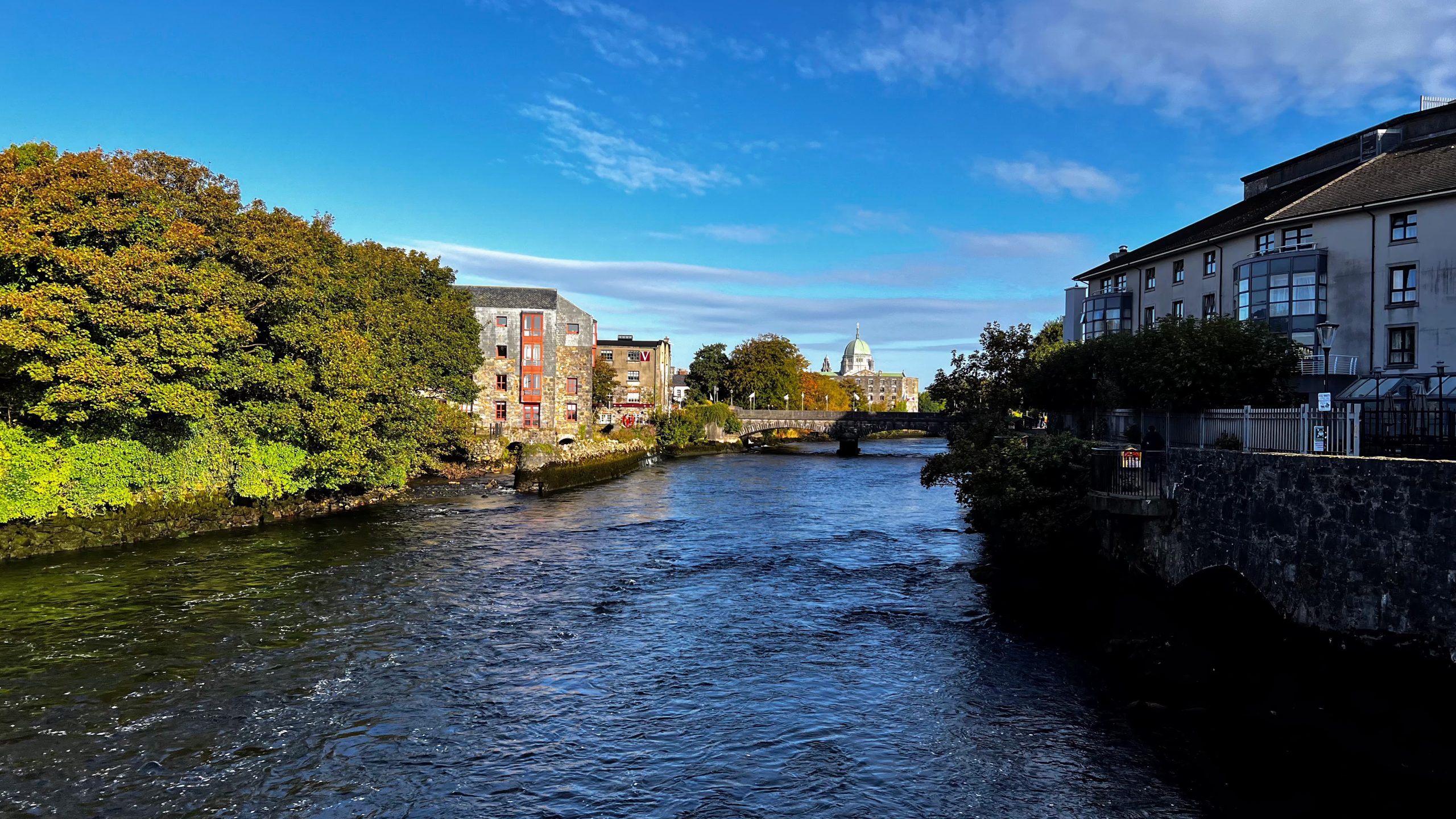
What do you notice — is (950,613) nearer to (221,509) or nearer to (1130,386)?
(1130,386)

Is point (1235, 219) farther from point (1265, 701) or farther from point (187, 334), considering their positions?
point (187, 334)

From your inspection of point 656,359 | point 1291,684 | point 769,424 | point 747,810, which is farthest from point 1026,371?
point 656,359

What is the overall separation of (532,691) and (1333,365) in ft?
122

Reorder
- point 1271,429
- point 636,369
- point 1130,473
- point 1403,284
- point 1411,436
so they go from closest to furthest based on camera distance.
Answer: point 1411,436, point 1271,429, point 1130,473, point 1403,284, point 636,369

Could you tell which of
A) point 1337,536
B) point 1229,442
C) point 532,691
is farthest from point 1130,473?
point 532,691

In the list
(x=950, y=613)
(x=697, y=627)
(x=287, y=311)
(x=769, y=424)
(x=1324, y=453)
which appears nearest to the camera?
(x=1324, y=453)

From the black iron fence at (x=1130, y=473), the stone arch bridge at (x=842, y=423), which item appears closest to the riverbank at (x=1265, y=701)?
the black iron fence at (x=1130, y=473)

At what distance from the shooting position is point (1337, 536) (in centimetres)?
1579

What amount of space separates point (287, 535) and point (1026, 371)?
3910cm

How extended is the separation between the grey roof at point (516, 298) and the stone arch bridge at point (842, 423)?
3159 centimetres

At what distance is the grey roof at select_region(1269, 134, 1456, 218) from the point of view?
33.4 m

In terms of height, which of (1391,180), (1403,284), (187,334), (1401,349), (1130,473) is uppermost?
(1391,180)

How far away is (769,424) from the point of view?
100438 mm

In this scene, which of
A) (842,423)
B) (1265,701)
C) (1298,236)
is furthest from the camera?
(842,423)
